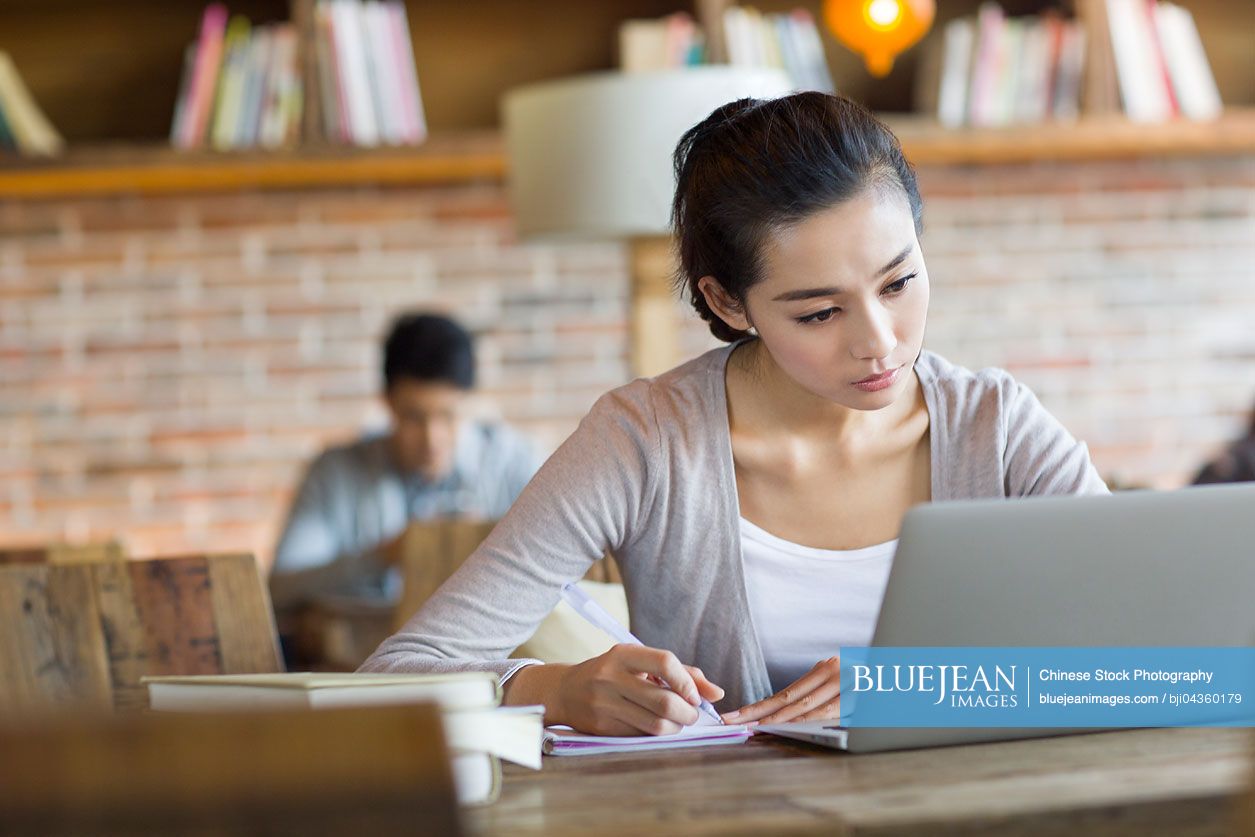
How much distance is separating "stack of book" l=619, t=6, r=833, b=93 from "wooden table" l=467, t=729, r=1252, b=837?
2.63 metres

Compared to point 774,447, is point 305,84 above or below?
above

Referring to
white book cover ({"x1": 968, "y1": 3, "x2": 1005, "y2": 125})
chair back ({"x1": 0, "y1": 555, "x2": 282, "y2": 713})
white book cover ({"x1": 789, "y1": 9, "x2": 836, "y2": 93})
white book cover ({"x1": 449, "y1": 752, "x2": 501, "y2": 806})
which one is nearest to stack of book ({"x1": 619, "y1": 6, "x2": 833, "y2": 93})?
white book cover ({"x1": 789, "y1": 9, "x2": 836, "y2": 93})

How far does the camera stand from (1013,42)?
3582mm

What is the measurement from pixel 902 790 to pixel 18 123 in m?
3.13

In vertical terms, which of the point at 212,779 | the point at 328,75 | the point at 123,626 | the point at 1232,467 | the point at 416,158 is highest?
the point at 328,75

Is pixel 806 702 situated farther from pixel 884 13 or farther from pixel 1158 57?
pixel 1158 57

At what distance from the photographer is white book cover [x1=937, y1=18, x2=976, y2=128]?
3.55 m

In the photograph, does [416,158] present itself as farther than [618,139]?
Yes

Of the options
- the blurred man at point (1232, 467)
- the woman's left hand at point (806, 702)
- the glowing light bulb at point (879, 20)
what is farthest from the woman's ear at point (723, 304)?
the blurred man at point (1232, 467)

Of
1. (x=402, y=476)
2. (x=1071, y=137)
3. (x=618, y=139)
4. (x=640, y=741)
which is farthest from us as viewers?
(x=1071, y=137)

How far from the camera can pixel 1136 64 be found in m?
3.56

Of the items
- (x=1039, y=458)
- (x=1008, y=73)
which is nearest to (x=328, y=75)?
(x=1008, y=73)

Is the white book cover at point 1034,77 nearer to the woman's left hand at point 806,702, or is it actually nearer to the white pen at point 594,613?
the white pen at point 594,613

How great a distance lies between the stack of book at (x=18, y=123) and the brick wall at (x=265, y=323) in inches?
10.2
